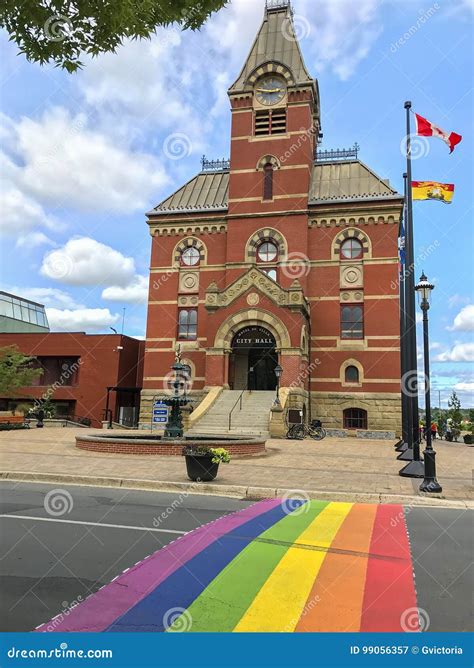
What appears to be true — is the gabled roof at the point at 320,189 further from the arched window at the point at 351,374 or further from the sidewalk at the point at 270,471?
the sidewalk at the point at 270,471

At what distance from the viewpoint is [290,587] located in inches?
209

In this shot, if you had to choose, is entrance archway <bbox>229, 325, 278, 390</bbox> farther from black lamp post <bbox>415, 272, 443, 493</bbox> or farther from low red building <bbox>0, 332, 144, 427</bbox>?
black lamp post <bbox>415, 272, 443, 493</bbox>

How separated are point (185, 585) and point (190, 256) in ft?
106

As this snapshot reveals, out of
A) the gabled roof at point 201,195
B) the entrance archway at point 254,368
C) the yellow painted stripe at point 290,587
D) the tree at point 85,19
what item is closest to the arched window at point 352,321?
the entrance archway at point 254,368

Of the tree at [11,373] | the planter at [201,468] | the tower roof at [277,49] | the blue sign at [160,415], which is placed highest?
the tower roof at [277,49]

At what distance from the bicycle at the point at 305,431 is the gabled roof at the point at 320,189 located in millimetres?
15164

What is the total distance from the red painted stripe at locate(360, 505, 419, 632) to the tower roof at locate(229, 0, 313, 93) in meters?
34.2

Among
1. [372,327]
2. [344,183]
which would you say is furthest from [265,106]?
[372,327]

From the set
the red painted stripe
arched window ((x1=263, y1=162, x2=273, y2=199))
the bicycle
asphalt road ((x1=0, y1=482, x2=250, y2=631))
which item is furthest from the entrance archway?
the red painted stripe

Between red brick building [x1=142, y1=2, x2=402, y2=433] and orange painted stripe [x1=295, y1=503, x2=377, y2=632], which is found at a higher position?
red brick building [x1=142, y1=2, x2=402, y2=433]

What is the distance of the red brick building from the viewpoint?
30703 millimetres

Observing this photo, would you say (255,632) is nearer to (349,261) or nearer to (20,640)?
(20,640)

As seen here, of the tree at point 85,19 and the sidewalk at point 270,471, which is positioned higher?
the tree at point 85,19

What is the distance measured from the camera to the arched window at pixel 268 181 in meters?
34.8
